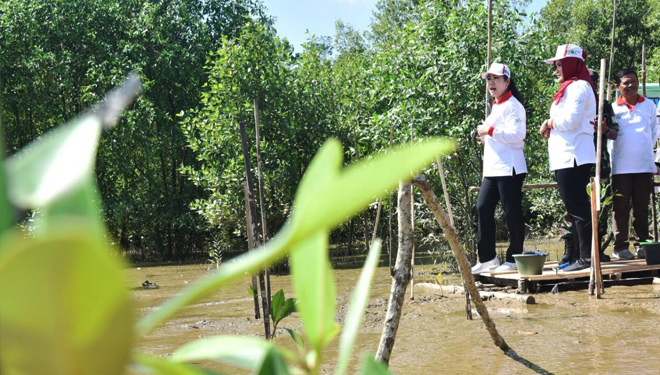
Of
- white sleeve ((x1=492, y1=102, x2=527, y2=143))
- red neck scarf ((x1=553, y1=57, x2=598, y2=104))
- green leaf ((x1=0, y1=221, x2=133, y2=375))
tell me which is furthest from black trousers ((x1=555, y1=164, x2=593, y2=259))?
green leaf ((x1=0, y1=221, x2=133, y2=375))

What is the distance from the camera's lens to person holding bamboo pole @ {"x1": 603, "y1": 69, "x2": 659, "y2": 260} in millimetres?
5859

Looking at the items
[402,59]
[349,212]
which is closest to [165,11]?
[402,59]

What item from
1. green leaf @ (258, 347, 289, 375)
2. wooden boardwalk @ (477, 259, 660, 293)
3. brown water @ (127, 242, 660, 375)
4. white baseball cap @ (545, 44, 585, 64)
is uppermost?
white baseball cap @ (545, 44, 585, 64)

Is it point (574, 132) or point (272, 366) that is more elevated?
point (574, 132)

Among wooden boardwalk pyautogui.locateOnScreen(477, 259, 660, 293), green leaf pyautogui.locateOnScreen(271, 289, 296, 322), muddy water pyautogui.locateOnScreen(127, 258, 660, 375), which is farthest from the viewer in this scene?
wooden boardwalk pyautogui.locateOnScreen(477, 259, 660, 293)

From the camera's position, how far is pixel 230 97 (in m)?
10.2

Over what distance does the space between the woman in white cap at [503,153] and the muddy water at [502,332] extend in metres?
0.74

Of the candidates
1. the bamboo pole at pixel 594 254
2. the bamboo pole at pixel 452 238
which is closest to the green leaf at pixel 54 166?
the bamboo pole at pixel 452 238

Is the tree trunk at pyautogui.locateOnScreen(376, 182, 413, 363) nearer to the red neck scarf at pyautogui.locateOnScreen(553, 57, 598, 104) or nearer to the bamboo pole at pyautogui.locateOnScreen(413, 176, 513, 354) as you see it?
the bamboo pole at pyautogui.locateOnScreen(413, 176, 513, 354)

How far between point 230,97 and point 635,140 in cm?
608

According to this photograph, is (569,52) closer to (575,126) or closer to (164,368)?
(575,126)

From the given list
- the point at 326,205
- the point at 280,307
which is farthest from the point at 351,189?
the point at 280,307

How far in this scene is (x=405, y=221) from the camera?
7.16 feet

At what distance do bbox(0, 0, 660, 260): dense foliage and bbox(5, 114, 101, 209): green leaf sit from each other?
7230mm
